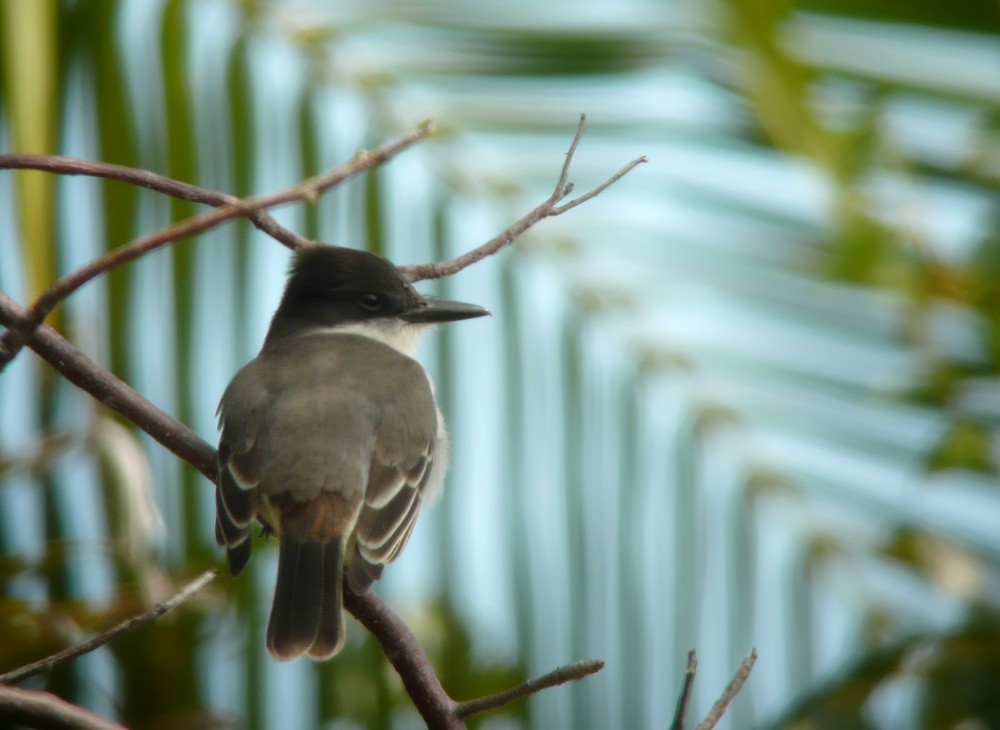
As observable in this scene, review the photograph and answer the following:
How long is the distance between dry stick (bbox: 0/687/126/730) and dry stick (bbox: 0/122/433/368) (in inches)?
15.2

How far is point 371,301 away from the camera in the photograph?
383 cm

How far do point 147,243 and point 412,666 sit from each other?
34.0 inches

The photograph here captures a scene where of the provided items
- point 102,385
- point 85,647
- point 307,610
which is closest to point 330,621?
point 307,610

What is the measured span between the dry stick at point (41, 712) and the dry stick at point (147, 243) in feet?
1.27

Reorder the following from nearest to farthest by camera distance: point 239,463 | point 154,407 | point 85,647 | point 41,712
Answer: point 41,712 < point 85,647 < point 154,407 < point 239,463

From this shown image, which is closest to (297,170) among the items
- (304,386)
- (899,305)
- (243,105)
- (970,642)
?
(243,105)

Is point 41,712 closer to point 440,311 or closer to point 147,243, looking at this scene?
point 147,243

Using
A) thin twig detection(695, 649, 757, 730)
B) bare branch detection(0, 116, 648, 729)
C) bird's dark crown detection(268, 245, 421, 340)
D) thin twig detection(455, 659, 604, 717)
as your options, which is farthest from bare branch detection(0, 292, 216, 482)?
bird's dark crown detection(268, 245, 421, 340)

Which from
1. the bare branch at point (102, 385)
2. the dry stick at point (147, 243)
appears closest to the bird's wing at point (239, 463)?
the bare branch at point (102, 385)

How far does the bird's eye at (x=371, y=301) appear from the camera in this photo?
3.81m

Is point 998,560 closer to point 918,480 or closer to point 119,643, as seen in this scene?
point 918,480

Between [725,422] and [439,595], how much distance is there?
0.79 meters

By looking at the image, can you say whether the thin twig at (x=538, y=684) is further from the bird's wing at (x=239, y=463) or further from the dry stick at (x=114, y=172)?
the bird's wing at (x=239, y=463)

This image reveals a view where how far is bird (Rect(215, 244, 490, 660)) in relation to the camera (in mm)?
2932
